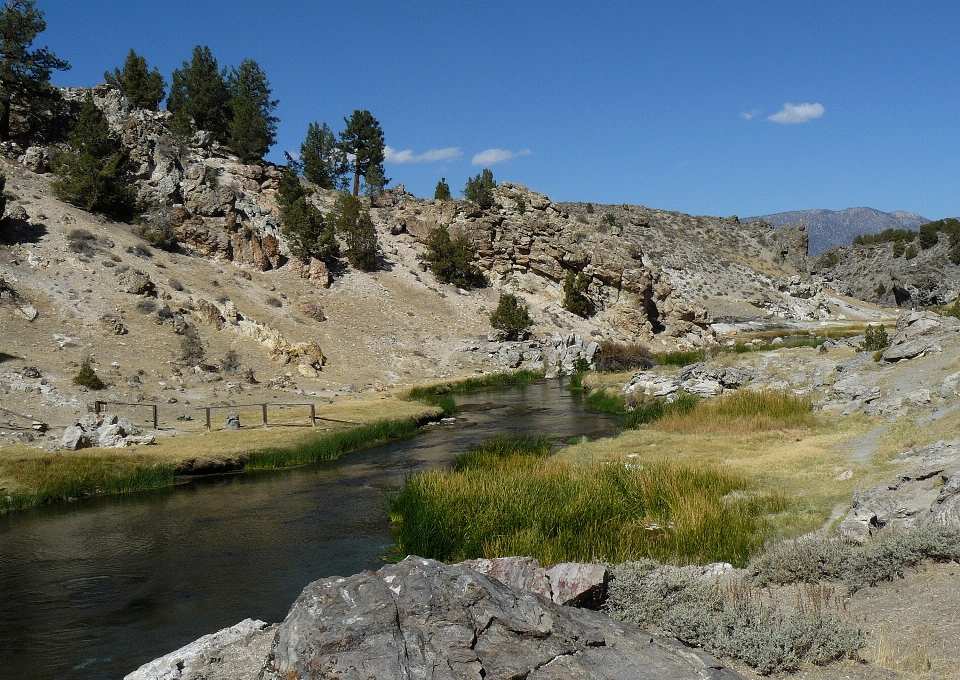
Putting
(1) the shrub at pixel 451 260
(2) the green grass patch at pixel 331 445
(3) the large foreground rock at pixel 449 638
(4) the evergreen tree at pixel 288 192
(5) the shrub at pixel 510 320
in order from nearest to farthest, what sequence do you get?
(3) the large foreground rock at pixel 449 638 < (2) the green grass patch at pixel 331 445 < (5) the shrub at pixel 510 320 < (4) the evergreen tree at pixel 288 192 < (1) the shrub at pixel 451 260

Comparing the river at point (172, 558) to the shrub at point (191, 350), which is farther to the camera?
the shrub at point (191, 350)

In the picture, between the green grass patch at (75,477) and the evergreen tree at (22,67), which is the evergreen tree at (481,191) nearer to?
the evergreen tree at (22,67)

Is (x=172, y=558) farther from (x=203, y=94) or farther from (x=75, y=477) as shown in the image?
(x=203, y=94)

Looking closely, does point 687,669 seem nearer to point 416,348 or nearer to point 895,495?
point 895,495

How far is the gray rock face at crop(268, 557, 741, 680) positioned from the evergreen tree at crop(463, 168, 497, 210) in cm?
7269

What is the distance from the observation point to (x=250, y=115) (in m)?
70.1

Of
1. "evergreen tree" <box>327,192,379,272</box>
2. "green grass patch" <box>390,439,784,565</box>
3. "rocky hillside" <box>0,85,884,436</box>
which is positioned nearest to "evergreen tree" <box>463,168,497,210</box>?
"rocky hillside" <box>0,85,884,436</box>

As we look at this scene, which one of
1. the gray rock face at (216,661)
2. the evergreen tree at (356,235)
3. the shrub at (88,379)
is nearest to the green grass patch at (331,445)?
the shrub at (88,379)

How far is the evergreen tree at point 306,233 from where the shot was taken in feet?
196

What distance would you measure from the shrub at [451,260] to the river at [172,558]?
4532 centimetres

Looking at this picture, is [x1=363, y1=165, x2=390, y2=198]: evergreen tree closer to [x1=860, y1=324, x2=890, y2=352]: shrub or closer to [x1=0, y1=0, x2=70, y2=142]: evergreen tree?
[x1=0, y1=0, x2=70, y2=142]: evergreen tree

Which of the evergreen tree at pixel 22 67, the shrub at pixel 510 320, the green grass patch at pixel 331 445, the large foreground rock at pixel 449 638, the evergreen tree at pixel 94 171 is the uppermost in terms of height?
the evergreen tree at pixel 22 67

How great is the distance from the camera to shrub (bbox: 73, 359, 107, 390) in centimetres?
3212

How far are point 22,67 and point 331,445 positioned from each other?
48.6 m
